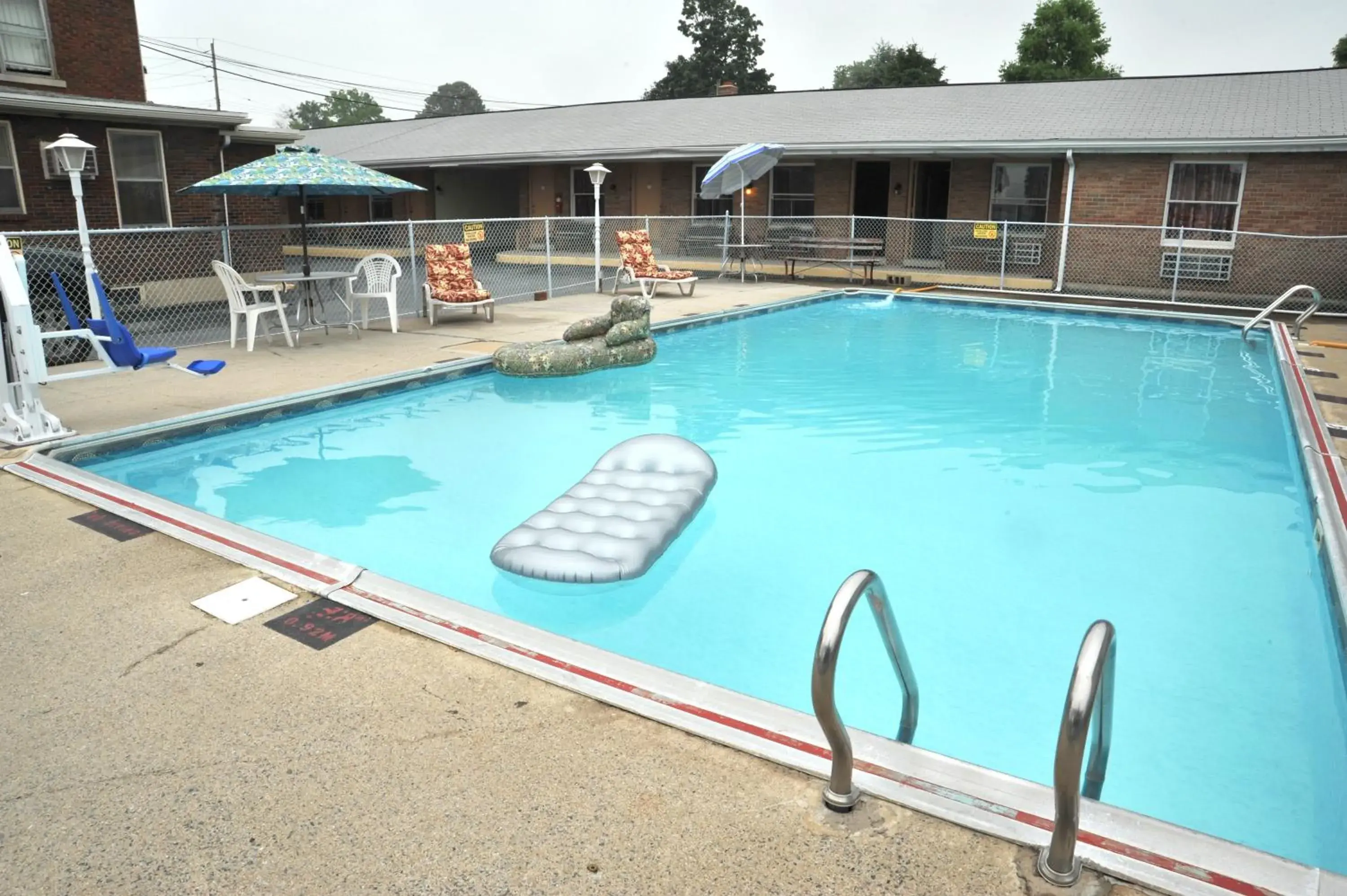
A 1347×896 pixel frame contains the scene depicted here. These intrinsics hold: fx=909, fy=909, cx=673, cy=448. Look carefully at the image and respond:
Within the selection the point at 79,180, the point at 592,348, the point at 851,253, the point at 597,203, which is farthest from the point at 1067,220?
the point at 79,180

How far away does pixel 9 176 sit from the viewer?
12.4 m

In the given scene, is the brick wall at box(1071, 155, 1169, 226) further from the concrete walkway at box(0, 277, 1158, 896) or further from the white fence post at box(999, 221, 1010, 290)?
the concrete walkway at box(0, 277, 1158, 896)

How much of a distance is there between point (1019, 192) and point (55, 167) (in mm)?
16607

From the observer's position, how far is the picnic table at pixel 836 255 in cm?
1795

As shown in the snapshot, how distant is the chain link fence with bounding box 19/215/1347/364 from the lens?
39.3ft

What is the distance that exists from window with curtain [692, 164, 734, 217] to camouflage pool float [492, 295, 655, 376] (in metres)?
11.8

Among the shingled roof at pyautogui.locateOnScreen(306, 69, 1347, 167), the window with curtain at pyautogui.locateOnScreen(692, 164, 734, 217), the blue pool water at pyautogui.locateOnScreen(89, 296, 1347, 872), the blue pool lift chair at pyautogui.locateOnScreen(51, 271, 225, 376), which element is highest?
the shingled roof at pyautogui.locateOnScreen(306, 69, 1347, 167)

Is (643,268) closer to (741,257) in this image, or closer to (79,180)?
(741,257)

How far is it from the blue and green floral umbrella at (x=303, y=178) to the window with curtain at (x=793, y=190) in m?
11.6

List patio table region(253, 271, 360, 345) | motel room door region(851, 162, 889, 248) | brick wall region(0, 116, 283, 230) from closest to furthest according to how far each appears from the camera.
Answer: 1. patio table region(253, 271, 360, 345)
2. brick wall region(0, 116, 283, 230)
3. motel room door region(851, 162, 889, 248)

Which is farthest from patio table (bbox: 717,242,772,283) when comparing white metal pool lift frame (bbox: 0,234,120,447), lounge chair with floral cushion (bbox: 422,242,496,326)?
white metal pool lift frame (bbox: 0,234,120,447)

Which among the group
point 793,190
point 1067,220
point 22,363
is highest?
point 793,190

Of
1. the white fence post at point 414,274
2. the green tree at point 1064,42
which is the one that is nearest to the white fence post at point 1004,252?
the white fence post at point 414,274

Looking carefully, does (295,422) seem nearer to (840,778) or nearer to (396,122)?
(840,778)
